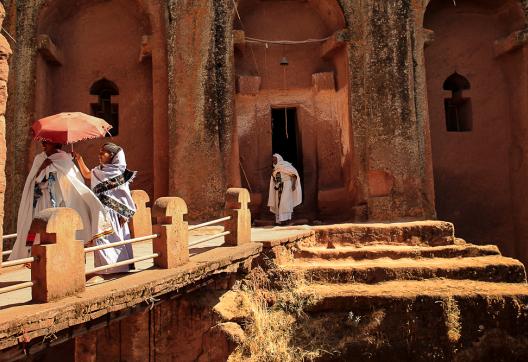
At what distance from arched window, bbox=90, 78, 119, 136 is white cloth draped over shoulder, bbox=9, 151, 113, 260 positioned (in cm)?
699

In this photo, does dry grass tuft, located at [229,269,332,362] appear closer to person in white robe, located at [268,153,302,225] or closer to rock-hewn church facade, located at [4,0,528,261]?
rock-hewn church facade, located at [4,0,528,261]

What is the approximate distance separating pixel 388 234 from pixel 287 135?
4383 millimetres

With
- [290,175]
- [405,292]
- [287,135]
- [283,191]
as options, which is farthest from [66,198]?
[287,135]

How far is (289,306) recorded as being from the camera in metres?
7.21

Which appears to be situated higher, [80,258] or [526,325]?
[80,258]

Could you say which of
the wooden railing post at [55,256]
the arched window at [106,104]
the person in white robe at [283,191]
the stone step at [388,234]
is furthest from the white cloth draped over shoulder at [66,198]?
the arched window at [106,104]

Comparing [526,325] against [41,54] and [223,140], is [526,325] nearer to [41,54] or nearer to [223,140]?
[223,140]

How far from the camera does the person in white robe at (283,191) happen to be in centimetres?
1112

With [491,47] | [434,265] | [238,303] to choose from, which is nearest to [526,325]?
[434,265]

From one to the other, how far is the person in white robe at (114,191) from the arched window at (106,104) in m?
6.77

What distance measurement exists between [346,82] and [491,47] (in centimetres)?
396

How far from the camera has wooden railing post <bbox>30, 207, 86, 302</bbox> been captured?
3889 mm

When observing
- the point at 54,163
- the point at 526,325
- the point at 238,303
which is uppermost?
the point at 54,163

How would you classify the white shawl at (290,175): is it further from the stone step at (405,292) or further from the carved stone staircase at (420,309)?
the stone step at (405,292)
